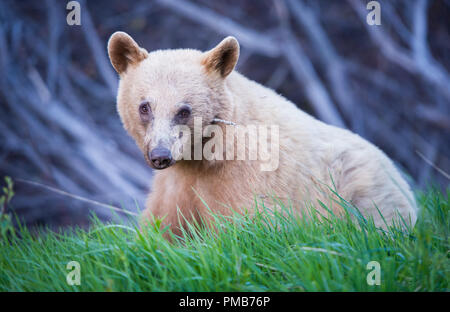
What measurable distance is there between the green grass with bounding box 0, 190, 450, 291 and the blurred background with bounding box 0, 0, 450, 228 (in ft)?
16.1

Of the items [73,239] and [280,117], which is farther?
[280,117]

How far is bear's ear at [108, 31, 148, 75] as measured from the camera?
326cm

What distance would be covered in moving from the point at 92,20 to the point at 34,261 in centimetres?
697

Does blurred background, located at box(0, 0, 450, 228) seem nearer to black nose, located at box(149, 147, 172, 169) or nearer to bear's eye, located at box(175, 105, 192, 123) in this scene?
bear's eye, located at box(175, 105, 192, 123)

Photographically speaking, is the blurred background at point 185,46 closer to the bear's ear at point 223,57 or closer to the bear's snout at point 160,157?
the bear's ear at point 223,57

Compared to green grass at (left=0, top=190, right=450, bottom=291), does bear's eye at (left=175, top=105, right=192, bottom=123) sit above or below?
above

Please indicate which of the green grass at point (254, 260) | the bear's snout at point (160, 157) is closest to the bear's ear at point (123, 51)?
the bear's snout at point (160, 157)

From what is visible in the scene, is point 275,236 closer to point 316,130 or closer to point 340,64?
point 316,130

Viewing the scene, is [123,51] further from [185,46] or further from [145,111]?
[185,46]

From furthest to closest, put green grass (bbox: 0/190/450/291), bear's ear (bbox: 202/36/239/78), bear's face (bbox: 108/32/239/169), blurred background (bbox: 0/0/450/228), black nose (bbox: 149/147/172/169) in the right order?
blurred background (bbox: 0/0/450/228), bear's ear (bbox: 202/36/239/78), bear's face (bbox: 108/32/239/169), black nose (bbox: 149/147/172/169), green grass (bbox: 0/190/450/291)

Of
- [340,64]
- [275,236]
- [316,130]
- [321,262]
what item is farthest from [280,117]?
[340,64]

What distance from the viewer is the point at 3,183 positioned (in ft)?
26.7

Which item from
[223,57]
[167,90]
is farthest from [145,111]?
[223,57]

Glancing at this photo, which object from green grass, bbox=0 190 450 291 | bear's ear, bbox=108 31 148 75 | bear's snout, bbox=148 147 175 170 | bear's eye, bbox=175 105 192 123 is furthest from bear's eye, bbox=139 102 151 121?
green grass, bbox=0 190 450 291
